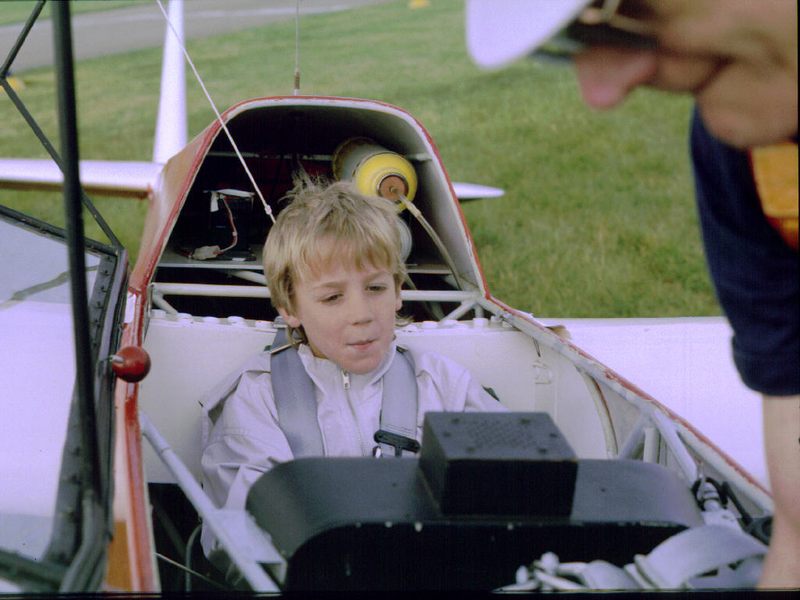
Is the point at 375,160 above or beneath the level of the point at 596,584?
above

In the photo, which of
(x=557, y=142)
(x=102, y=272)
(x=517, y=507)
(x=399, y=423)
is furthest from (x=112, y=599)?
(x=557, y=142)

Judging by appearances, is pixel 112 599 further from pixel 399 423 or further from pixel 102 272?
pixel 102 272

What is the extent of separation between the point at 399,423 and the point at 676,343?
179 centimetres

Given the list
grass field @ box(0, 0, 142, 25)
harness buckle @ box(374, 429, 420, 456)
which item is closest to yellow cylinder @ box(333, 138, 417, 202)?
harness buckle @ box(374, 429, 420, 456)

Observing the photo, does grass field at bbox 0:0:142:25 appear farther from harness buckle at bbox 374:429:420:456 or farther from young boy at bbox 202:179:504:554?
harness buckle at bbox 374:429:420:456

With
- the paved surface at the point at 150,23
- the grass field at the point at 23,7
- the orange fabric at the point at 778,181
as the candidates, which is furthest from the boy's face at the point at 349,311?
the paved surface at the point at 150,23

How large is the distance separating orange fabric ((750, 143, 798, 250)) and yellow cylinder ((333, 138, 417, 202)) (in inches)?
74.3

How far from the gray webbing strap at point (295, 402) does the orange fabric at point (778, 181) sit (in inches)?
48.1

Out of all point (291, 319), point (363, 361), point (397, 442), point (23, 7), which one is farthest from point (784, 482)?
point (23, 7)

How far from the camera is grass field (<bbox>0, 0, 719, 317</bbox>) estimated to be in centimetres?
520

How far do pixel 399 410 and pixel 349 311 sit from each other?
0.26m

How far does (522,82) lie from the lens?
977cm

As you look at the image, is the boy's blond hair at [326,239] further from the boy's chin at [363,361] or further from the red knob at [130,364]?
the red knob at [130,364]

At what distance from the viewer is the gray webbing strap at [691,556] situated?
1.15 m
